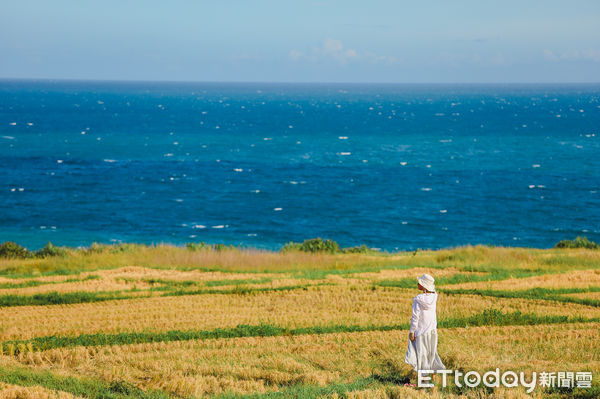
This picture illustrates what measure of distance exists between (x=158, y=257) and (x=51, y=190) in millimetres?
41160

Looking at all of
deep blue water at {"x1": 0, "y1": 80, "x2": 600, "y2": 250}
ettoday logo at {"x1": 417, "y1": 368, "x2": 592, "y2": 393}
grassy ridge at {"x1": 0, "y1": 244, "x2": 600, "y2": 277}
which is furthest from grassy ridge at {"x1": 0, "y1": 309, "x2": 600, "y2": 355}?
deep blue water at {"x1": 0, "y1": 80, "x2": 600, "y2": 250}

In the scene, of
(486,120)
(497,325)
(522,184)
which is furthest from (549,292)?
(486,120)

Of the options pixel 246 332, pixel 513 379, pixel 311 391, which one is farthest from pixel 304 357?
pixel 513 379

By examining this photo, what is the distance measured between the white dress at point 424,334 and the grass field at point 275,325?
1.72 feet

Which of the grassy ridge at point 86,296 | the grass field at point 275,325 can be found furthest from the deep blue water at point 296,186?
the grassy ridge at point 86,296

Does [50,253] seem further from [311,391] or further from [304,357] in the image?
[311,391]

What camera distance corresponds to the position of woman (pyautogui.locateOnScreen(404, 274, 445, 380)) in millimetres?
11336

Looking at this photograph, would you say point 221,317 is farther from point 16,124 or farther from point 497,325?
point 16,124

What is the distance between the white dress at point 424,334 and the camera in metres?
11.4

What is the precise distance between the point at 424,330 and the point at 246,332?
6.83 meters

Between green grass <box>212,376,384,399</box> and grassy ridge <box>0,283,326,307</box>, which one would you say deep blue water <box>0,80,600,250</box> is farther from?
green grass <box>212,376,384,399</box>

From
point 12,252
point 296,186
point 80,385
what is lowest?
point 296,186

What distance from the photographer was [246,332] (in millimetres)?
17125

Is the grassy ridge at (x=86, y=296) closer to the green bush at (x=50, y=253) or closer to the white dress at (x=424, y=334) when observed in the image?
the white dress at (x=424, y=334)
